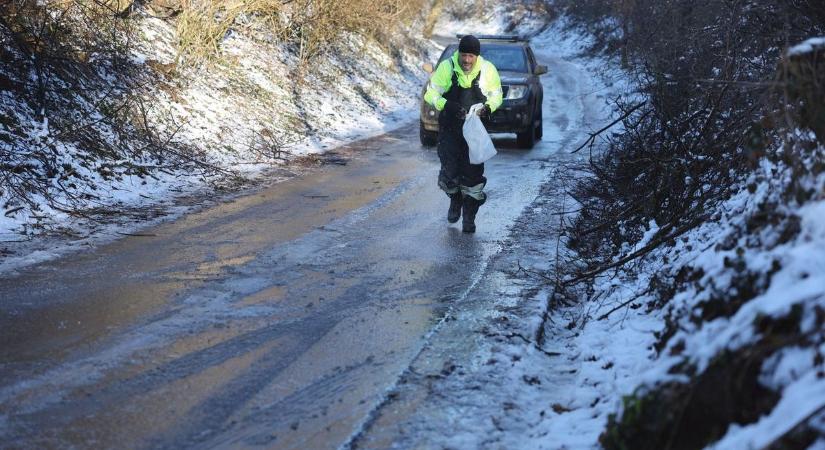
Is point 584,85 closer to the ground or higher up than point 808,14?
closer to the ground

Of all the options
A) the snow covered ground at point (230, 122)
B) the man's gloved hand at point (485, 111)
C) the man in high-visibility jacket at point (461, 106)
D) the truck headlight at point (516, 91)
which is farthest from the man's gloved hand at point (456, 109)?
the truck headlight at point (516, 91)

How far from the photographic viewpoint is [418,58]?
3161cm

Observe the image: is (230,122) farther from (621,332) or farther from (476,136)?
(621,332)

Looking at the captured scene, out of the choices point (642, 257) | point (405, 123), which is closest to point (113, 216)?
point (642, 257)

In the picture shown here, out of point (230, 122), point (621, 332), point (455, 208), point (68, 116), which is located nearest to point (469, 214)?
point (455, 208)

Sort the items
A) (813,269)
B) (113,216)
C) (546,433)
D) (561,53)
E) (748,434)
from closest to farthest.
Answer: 1. (748,434)
2. (813,269)
3. (546,433)
4. (113,216)
5. (561,53)

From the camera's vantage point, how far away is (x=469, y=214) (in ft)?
27.1

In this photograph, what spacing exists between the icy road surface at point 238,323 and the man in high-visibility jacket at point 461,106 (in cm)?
33

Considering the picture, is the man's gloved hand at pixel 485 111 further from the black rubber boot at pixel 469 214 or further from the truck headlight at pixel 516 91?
the truck headlight at pixel 516 91

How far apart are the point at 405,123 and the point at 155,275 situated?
12.5m

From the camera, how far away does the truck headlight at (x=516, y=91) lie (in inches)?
566

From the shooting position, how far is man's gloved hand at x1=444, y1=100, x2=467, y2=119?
8.12 m

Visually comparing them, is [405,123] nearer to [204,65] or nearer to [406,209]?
[204,65]

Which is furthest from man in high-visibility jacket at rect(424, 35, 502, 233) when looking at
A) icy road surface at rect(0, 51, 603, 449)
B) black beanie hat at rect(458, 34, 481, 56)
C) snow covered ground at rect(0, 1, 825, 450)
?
snow covered ground at rect(0, 1, 825, 450)
